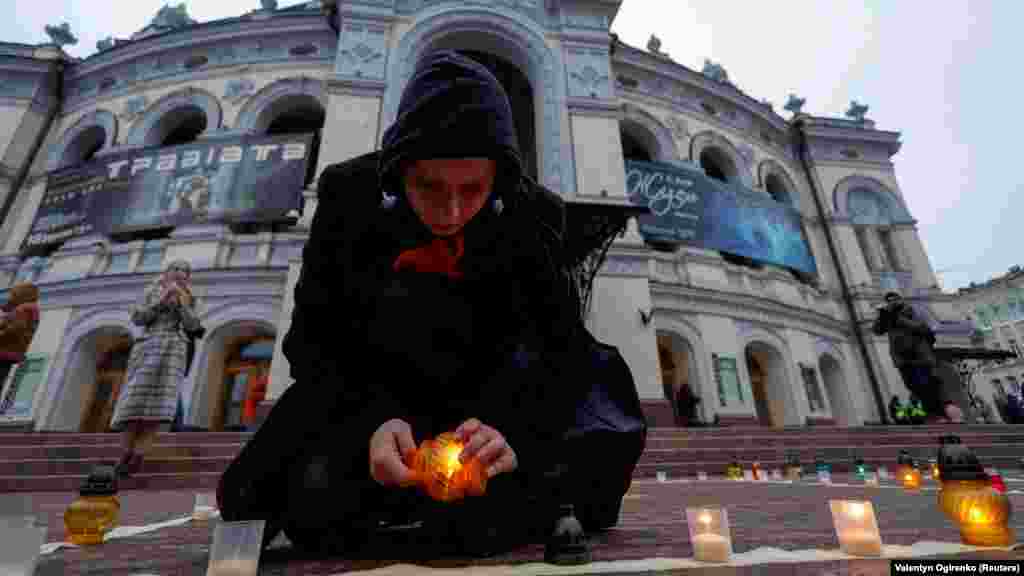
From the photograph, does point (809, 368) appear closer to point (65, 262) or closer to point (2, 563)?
point (2, 563)

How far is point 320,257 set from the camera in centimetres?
138

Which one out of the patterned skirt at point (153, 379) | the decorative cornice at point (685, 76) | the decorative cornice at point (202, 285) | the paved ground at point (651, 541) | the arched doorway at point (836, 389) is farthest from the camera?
the decorative cornice at point (685, 76)

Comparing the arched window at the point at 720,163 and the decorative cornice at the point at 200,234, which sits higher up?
the arched window at the point at 720,163

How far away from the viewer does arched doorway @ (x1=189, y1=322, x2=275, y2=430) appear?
10.0m

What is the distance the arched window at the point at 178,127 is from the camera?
1286cm

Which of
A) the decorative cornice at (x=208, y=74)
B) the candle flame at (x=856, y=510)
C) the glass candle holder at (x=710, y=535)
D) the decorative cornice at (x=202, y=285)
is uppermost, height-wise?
the decorative cornice at (x=208, y=74)

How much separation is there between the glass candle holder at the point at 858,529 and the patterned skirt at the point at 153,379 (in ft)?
16.9

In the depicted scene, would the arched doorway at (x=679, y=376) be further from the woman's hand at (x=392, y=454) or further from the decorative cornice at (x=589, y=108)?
the woman's hand at (x=392, y=454)

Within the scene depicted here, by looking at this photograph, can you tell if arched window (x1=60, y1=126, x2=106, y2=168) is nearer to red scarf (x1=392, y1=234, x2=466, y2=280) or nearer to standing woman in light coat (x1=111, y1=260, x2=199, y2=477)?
standing woman in light coat (x1=111, y1=260, x2=199, y2=477)

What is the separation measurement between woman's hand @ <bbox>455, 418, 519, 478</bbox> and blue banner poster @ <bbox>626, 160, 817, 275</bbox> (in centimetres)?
1190

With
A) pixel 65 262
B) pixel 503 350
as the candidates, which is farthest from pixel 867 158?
pixel 65 262

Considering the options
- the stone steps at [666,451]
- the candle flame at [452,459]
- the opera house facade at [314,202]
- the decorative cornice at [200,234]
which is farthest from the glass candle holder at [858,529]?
the decorative cornice at [200,234]

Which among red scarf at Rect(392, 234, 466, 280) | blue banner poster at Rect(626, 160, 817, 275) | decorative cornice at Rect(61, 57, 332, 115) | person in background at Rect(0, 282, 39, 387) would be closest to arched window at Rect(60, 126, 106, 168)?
decorative cornice at Rect(61, 57, 332, 115)

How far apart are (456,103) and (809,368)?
14.8 m
